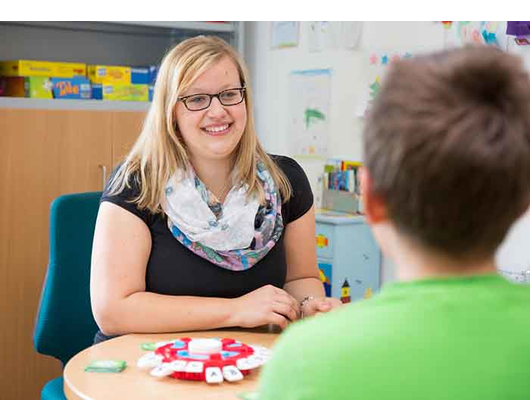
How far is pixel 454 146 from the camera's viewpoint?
0.72 m

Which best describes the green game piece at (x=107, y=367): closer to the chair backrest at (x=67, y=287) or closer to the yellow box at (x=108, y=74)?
the chair backrest at (x=67, y=287)

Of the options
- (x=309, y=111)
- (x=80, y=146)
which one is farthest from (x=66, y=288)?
(x=309, y=111)

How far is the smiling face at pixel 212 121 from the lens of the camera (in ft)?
6.49

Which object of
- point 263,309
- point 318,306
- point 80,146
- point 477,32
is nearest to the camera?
point 263,309

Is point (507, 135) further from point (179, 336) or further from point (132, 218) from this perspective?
point (132, 218)

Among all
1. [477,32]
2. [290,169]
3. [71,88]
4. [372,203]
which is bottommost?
[290,169]

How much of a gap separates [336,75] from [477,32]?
0.91 m

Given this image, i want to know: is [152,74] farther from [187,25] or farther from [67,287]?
[67,287]

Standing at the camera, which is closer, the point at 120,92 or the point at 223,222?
the point at 223,222

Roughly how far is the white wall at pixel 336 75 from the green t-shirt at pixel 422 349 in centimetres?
215

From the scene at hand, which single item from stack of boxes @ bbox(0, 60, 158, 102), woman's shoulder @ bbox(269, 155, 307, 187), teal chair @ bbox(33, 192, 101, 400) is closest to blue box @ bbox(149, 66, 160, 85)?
stack of boxes @ bbox(0, 60, 158, 102)

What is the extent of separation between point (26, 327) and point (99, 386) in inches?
82.7

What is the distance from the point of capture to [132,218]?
1.88 m
